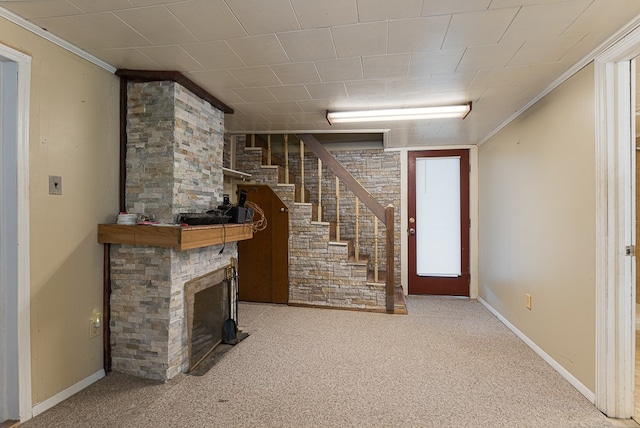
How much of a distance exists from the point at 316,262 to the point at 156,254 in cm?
213

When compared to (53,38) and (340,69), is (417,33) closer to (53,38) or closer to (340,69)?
(340,69)

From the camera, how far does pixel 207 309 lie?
2.58 metres

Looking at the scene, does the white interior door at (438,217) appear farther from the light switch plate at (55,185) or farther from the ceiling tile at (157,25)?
the light switch plate at (55,185)

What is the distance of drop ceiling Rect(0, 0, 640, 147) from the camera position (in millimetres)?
1509

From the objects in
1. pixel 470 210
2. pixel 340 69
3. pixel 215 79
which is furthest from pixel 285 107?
pixel 470 210

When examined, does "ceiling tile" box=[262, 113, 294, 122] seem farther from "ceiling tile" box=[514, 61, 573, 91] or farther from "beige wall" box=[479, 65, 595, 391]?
"beige wall" box=[479, 65, 595, 391]

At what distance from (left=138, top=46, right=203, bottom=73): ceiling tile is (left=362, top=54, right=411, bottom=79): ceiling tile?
1.23 metres

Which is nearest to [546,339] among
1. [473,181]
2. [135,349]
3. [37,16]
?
[473,181]

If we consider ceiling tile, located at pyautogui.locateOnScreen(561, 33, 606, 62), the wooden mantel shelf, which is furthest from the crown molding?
ceiling tile, located at pyautogui.locateOnScreen(561, 33, 606, 62)

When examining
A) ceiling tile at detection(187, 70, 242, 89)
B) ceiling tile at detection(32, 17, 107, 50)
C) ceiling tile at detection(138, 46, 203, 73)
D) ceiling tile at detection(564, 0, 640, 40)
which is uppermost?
ceiling tile at detection(32, 17, 107, 50)

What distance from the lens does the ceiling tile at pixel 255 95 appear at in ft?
8.27

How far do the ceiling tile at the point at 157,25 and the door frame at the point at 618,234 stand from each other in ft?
8.55

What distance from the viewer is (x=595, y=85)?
1.88 metres

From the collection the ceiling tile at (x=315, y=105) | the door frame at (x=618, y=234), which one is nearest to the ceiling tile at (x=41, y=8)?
the ceiling tile at (x=315, y=105)
